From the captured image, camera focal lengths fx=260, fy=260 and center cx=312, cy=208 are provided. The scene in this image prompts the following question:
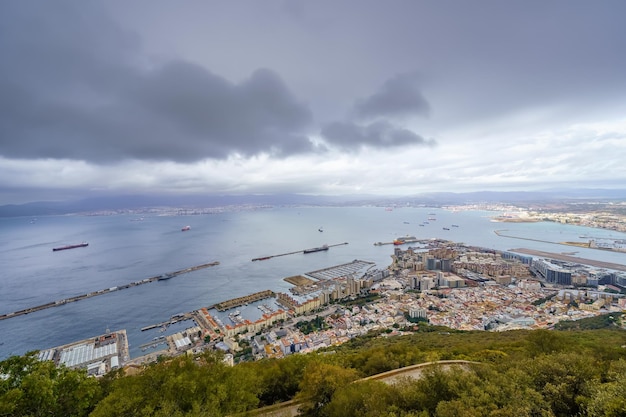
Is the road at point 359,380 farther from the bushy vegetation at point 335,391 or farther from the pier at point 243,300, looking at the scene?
the pier at point 243,300

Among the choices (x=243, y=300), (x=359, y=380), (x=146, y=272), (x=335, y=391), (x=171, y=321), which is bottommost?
(x=243, y=300)

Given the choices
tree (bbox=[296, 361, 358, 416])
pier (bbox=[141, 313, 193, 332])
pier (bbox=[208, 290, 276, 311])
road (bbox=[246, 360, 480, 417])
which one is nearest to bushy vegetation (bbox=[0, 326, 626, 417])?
tree (bbox=[296, 361, 358, 416])

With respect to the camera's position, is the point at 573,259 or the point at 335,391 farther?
the point at 573,259

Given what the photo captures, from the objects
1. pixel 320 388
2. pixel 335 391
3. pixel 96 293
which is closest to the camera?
pixel 335 391

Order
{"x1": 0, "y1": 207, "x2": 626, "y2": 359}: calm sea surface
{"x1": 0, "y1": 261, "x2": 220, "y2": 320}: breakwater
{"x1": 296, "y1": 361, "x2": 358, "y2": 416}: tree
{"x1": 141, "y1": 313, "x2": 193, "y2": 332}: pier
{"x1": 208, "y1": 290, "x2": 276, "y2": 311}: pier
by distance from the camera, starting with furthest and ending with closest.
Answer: {"x1": 208, "y1": 290, "x2": 276, "y2": 311}: pier, {"x1": 0, "y1": 261, "x2": 220, "y2": 320}: breakwater, {"x1": 0, "y1": 207, "x2": 626, "y2": 359}: calm sea surface, {"x1": 141, "y1": 313, "x2": 193, "y2": 332}: pier, {"x1": 296, "y1": 361, "x2": 358, "y2": 416}: tree

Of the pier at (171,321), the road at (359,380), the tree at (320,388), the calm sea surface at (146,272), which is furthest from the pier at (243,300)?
the tree at (320,388)

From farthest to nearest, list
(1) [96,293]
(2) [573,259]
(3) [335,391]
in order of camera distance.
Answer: (2) [573,259] < (1) [96,293] < (3) [335,391]

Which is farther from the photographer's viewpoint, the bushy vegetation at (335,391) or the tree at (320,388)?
the tree at (320,388)


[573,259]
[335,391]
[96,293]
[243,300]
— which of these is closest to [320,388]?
[335,391]

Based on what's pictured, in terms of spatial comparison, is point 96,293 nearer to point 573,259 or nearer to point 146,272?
point 146,272

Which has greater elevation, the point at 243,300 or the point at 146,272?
the point at 146,272

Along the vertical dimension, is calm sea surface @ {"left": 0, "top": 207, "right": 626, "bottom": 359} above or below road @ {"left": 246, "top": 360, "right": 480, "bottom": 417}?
below

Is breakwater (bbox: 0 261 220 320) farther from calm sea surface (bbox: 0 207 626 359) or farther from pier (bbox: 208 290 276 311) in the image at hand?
pier (bbox: 208 290 276 311)
